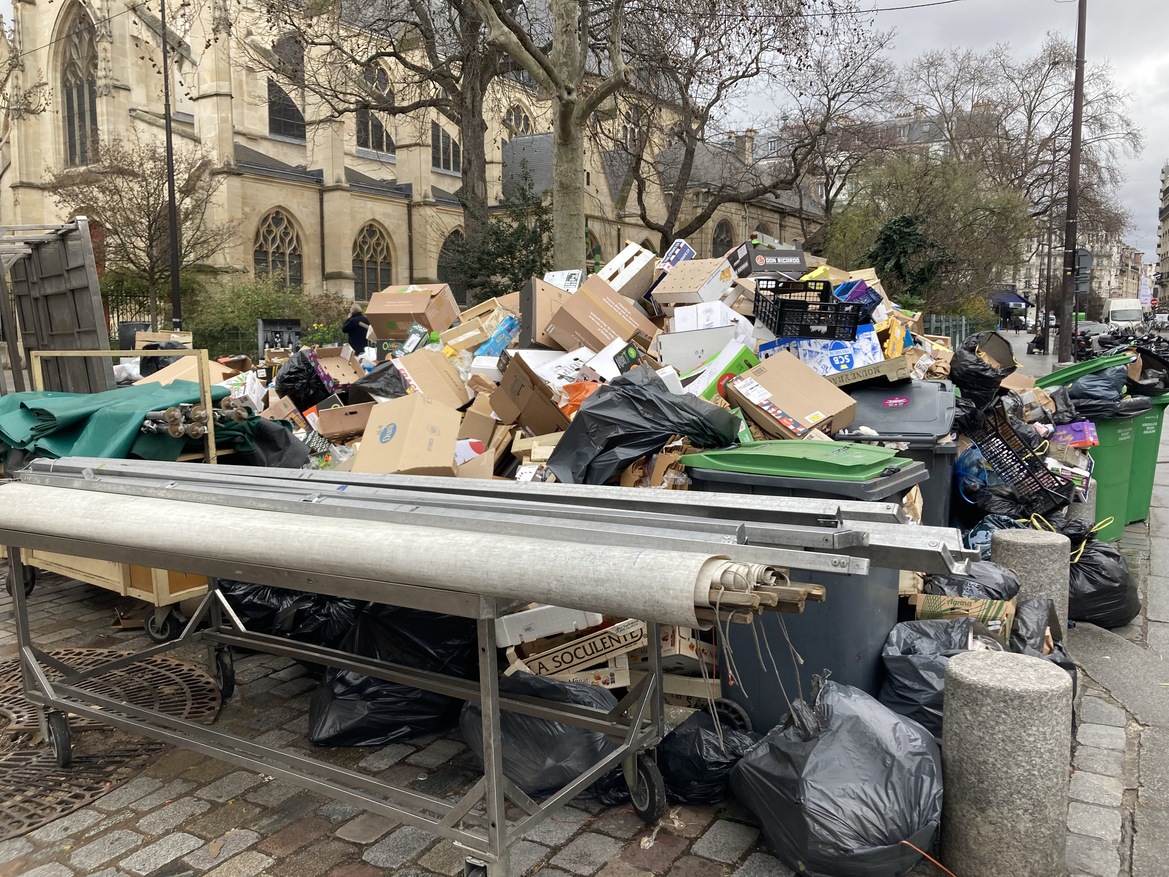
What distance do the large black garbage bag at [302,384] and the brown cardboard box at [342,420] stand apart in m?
0.97

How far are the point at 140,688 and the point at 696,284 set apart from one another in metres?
4.37

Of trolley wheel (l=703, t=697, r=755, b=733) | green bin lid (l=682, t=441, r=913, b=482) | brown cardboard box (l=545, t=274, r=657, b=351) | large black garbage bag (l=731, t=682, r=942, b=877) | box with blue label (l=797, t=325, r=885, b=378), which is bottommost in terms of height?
trolley wheel (l=703, t=697, r=755, b=733)

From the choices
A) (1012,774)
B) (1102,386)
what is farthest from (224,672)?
(1102,386)

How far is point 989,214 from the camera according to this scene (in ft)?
80.7

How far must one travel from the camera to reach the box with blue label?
16.6ft

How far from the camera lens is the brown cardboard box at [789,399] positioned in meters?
4.34

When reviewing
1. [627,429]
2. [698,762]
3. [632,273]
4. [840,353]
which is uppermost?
[632,273]

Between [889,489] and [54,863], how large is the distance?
2.93m

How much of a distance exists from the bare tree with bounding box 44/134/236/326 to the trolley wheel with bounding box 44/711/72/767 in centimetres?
2214

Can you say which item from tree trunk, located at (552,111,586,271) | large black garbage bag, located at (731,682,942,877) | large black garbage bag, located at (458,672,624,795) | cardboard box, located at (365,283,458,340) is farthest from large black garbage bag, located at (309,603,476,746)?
tree trunk, located at (552,111,586,271)

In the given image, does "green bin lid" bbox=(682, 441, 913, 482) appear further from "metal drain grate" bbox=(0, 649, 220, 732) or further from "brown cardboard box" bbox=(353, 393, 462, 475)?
"metal drain grate" bbox=(0, 649, 220, 732)

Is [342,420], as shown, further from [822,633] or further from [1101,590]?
[1101,590]

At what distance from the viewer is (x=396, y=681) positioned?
10.3 feet

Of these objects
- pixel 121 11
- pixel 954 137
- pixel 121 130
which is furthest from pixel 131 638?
pixel 954 137
